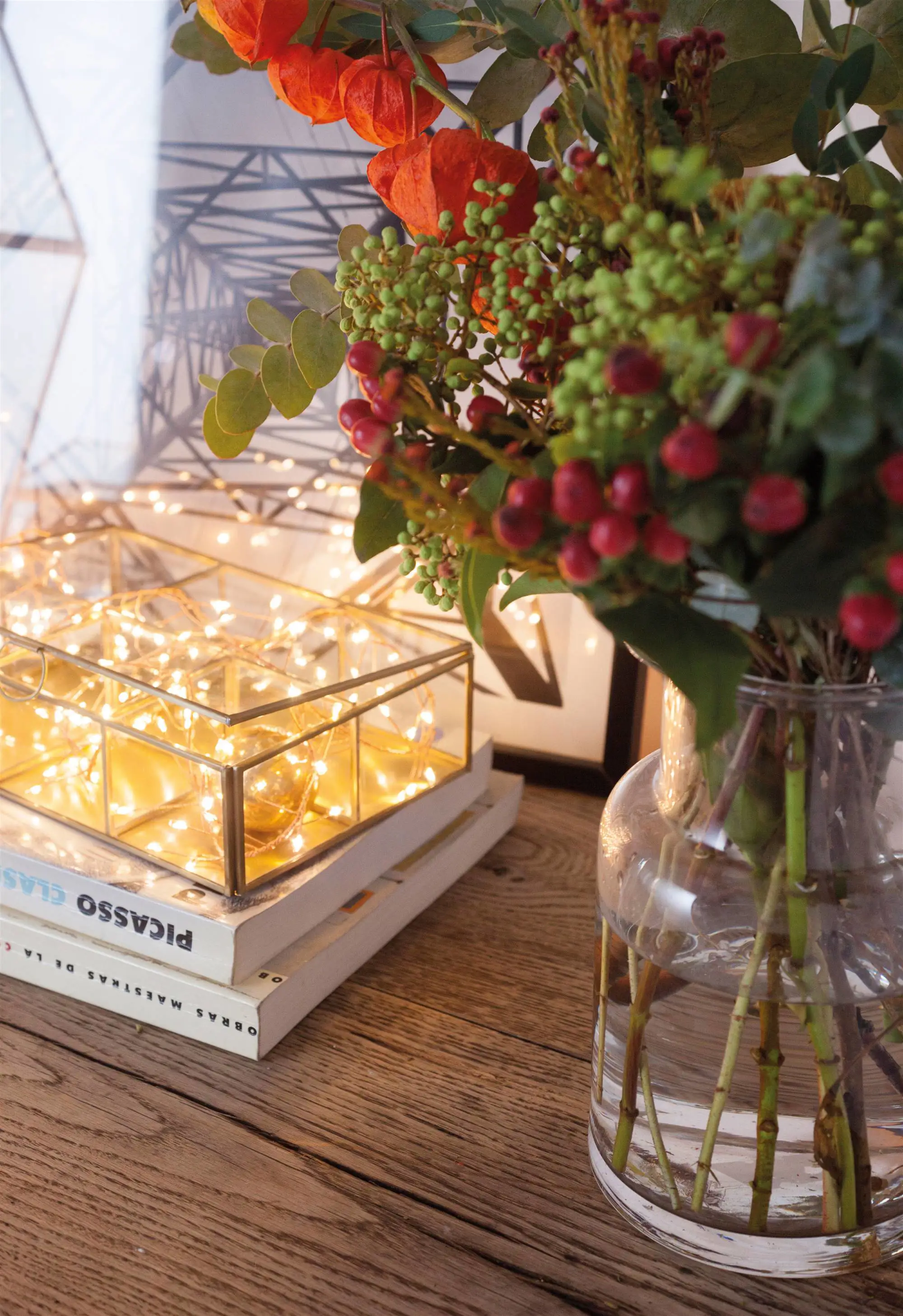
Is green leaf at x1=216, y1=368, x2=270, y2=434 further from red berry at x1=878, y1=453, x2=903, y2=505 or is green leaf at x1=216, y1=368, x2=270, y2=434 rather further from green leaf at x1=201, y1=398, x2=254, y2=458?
red berry at x1=878, y1=453, x2=903, y2=505

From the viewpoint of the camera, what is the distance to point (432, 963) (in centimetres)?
70

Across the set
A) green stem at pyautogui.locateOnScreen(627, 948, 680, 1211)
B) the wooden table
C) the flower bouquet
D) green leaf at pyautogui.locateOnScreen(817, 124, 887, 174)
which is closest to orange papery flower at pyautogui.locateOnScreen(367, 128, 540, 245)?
the flower bouquet

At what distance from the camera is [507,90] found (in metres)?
0.49

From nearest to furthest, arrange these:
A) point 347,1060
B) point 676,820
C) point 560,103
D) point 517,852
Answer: point 560,103 → point 676,820 → point 347,1060 → point 517,852

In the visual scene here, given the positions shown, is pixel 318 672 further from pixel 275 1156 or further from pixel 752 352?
pixel 752 352

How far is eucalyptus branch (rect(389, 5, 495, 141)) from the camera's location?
17.3 inches

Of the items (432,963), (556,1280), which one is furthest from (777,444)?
(432,963)

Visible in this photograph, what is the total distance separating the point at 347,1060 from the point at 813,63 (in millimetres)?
526

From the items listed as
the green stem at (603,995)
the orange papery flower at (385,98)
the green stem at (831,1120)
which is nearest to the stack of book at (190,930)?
the green stem at (603,995)

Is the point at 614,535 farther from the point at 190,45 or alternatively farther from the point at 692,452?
the point at 190,45

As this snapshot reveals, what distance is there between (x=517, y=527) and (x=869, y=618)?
10 centimetres

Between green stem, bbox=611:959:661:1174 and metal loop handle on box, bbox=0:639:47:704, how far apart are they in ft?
1.40

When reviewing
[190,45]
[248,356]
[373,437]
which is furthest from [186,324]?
[373,437]

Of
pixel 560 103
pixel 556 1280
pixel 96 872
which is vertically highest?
pixel 560 103
